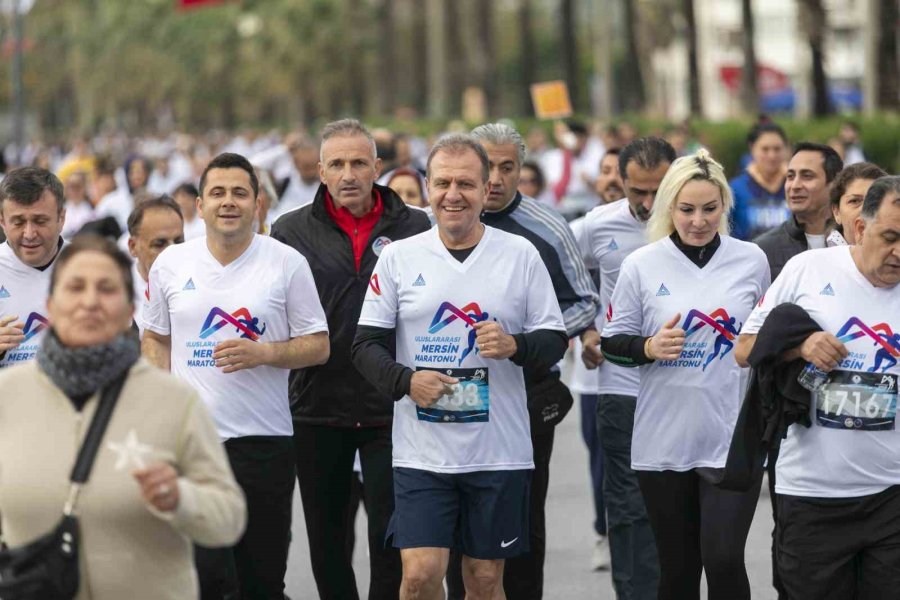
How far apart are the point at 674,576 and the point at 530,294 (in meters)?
1.28

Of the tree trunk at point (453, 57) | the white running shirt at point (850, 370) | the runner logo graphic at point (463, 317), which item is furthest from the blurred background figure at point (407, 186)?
the tree trunk at point (453, 57)

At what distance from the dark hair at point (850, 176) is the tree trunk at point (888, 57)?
22.2 m

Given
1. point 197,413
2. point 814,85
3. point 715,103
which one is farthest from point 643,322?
point 715,103

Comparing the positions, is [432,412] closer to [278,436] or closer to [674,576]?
[278,436]

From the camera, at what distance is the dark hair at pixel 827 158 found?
8547 millimetres

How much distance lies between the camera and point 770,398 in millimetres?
6379

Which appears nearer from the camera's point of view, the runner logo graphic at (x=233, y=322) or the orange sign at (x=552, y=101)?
the runner logo graphic at (x=233, y=322)

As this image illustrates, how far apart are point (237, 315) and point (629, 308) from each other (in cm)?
153

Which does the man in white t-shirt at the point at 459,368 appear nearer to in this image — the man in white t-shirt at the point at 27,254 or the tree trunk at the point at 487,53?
the man in white t-shirt at the point at 27,254

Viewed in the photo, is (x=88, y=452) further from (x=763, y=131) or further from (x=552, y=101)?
(x=552, y=101)

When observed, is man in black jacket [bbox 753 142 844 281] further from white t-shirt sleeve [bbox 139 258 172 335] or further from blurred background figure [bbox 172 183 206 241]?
blurred background figure [bbox 172 183 206 241]

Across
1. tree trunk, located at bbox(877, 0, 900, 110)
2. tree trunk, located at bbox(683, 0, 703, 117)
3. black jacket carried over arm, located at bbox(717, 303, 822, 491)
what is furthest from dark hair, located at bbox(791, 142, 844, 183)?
tree trunk, located at bbox(683, 0, 703, 117)

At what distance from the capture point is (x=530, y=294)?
690cm

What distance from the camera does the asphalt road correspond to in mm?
9336
